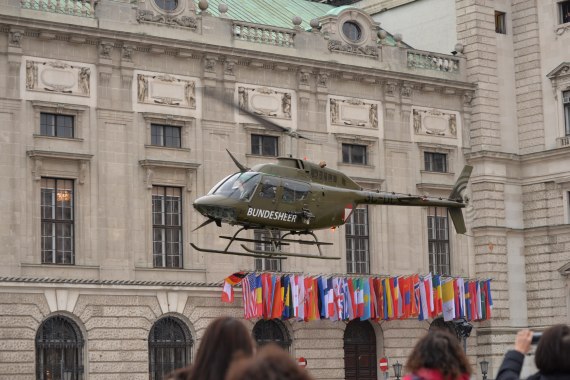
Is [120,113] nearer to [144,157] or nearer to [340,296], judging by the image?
[144,157]

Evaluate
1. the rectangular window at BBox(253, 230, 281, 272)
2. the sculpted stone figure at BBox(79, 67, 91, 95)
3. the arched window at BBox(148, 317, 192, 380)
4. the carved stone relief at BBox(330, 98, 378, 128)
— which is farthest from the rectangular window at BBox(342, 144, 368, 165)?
the sculpted stone figure at BBox(79, 67, 91, 95)

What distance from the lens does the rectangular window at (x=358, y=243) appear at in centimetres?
5006

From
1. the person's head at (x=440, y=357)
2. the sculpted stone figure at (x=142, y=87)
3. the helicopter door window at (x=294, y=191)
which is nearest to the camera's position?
the person's head at (x=440, y=357)

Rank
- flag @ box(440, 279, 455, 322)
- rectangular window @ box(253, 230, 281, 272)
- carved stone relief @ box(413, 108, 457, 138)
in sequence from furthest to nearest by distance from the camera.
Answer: carved stone relief @ box(413, 108, 457, 138), flag @ box(440, 279, 455, 322), rectangular window @ box(253, 230, 281, 272)

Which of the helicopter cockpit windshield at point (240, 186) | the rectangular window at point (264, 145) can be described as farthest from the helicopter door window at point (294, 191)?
the rectangular window at point (264, 145)

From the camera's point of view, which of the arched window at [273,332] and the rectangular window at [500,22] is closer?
the arched window at [273,332]

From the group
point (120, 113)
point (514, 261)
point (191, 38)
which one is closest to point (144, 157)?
point (120, 113)

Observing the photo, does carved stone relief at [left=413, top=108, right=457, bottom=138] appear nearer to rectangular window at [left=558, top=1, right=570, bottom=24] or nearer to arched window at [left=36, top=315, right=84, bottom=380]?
rectangular window at [left=558, top=1, right=570, bottom=24]

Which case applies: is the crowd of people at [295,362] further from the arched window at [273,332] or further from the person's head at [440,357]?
the arched window at [273,332]

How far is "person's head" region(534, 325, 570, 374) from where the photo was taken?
969 cm

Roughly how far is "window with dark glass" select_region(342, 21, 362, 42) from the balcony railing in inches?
435

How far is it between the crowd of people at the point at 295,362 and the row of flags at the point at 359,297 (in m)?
35.9

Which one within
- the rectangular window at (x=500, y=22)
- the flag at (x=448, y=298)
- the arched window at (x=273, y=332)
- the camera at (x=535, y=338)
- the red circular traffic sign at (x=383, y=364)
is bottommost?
the red circular traffic sign at (x=383, y=364)

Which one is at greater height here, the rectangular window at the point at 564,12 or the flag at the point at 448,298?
the rectangular window at the point at 564,12
